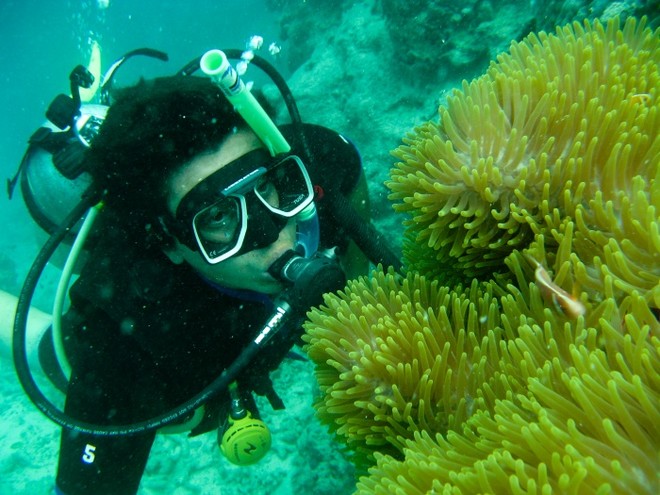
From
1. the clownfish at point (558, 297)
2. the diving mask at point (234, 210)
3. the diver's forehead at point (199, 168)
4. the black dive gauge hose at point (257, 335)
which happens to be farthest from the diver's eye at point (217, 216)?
the clownfish at point (558, 297)

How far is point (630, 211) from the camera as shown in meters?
1.19

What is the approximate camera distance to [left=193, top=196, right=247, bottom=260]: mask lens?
240 centimetres

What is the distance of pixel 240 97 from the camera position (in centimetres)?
209

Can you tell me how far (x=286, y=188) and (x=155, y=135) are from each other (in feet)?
2.54

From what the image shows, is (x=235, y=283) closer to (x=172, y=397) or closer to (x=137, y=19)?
(x=172, y=397)

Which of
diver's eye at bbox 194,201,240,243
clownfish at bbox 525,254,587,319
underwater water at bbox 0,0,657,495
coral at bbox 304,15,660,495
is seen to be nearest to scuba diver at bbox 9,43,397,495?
diver's eye at bbox 194,201,240,243

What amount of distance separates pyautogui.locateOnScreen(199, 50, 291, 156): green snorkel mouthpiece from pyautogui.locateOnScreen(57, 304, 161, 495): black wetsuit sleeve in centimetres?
151

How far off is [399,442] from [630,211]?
0.93 meters

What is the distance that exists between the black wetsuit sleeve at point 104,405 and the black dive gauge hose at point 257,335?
0.16 meters

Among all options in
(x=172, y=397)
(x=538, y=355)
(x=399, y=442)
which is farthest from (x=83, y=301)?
(x=538, y=355)

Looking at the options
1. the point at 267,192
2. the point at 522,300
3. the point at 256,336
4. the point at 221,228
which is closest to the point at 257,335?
the point at 256,336

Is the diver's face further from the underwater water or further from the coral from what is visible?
the underwater water

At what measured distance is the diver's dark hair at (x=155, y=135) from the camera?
2.31 meters

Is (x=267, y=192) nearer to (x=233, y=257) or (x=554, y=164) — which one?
(x=233, y=257)
